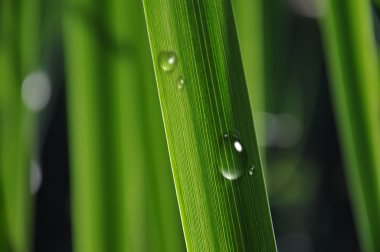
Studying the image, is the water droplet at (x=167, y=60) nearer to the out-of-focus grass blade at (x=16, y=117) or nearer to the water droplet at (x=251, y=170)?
the water droplet at (x=251, y=170)

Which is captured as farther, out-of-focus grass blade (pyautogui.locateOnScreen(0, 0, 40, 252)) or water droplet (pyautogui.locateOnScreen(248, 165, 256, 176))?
out-of-focus grass blade (pyautogui.locateOnScreen(0, 0, 40, 252))

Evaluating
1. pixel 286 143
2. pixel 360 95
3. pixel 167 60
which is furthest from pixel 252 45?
pixel 286 143

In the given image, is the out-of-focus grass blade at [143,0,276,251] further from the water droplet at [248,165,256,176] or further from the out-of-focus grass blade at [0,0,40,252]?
the out-of-focus grass blade at [0,0,40,252]

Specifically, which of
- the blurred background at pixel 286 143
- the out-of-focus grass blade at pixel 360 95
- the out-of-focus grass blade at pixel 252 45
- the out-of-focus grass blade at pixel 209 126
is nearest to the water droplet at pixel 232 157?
the out-of-focus grass blade at pixel 209 126

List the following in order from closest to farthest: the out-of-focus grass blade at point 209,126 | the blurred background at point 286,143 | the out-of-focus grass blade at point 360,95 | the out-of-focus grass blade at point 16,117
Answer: the out-of-focus grass blade at point 209,126
the out-of-focus grass blade at point 360,95
the out-of-focus grass blade at point 16,117
the blurred background at point 286,143

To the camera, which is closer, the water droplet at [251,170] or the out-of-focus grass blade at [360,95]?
the water droplet at [251,170]

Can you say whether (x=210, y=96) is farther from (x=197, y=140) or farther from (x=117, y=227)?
(x=117, y=227)

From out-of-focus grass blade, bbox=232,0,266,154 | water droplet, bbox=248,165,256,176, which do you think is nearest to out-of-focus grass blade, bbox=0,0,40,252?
out-of-focus grass blade, bbox=232,0,266,154
